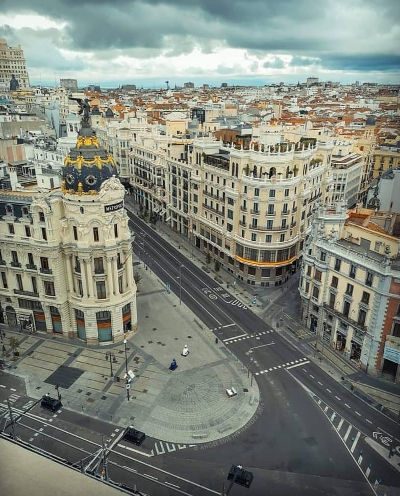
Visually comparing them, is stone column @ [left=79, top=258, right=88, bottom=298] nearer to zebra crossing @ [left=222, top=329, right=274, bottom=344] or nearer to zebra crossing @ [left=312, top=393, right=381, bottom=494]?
zebra crossing @ [left=222, top=329, right=274, bottom=344]

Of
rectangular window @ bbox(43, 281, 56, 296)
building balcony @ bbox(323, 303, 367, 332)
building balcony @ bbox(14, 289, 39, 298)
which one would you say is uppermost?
rectangular window @ bbox(43, 281, 56, 296)

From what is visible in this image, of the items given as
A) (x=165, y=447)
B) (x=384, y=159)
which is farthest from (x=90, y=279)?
(x=384, y=159)

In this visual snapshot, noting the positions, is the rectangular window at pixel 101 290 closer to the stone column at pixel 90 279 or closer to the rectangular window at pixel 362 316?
the stone column at pixel 90 279

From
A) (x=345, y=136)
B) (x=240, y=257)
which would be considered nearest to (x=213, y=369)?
(x=240, y=257)

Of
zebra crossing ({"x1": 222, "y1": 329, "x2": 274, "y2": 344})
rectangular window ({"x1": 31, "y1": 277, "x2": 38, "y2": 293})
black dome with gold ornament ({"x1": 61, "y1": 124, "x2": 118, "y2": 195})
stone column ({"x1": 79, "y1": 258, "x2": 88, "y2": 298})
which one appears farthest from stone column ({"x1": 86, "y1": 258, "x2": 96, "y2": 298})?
zebra crossing ({"x1": 222, "y1": 329, "x2": 274, "y2": 344})

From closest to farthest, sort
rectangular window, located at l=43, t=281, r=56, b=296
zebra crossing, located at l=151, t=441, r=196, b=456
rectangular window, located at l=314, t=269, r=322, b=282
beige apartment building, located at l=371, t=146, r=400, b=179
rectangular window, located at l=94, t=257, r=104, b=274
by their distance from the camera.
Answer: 1. zebra crossing, located at l=151, t=441, r=196, b=456
2. rectangular window, located at l=94, t=257, r=104, b=274
3. rectangular window, located at l=43, t=281, r=56, b=296
4. rectangular window, located at l=314, t=269, r=322, b=282
5. beige apartment building, located at l=371, t=146, r=400, b=179

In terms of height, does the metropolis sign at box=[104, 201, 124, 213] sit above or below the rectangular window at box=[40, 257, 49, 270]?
above

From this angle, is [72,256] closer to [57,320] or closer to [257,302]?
[57,320]

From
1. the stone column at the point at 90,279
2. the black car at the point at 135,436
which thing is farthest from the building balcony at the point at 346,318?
the stone column at the point at 90,279
